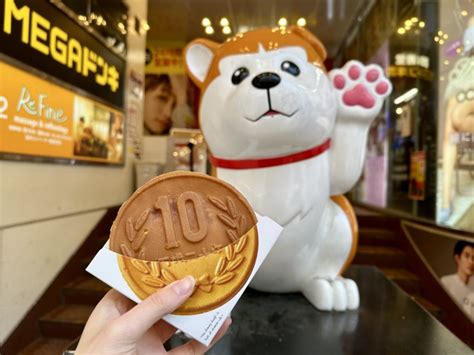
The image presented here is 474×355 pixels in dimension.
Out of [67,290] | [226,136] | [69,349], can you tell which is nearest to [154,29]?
[67,290]

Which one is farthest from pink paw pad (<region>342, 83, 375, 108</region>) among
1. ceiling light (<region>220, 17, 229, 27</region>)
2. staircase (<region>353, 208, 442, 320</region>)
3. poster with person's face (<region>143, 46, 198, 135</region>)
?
poster with person's face (<region>143, 46, 198, 135</region>)

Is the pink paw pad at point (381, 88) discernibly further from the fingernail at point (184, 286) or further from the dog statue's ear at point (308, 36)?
the fingernail at point (184, 286)

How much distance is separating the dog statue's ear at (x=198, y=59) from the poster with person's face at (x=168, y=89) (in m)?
4.59

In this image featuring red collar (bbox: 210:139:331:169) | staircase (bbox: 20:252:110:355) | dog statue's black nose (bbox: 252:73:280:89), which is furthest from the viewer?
staircase (bbox: 20:252:110:355)

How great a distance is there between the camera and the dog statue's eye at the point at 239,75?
44.7 inches

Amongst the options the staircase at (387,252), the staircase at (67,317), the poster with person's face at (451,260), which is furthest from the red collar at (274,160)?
the staircase at (387,252)

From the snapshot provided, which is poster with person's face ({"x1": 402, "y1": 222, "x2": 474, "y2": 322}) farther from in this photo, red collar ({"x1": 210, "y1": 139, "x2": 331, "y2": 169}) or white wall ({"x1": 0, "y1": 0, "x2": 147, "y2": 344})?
white wall ({"x1": 0, "y1": 0, "x2": 147, "y2": 344})

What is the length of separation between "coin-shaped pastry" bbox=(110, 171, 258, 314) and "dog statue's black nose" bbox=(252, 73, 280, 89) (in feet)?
1.50

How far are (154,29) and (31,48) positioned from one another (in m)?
3.83

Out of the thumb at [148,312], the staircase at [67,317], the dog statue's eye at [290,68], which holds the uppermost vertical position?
the dog statue's eye at [290,68]

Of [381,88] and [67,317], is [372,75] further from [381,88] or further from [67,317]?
[67,317]

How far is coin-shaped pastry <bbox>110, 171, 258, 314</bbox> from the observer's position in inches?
25.6

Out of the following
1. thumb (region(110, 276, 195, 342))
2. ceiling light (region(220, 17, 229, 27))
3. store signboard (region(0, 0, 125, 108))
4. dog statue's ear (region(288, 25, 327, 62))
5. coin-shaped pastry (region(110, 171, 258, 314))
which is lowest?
thumb (region(110, 276, 195, 342))

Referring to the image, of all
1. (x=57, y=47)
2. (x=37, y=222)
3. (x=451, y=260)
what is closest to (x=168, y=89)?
(x=57, y=47)
